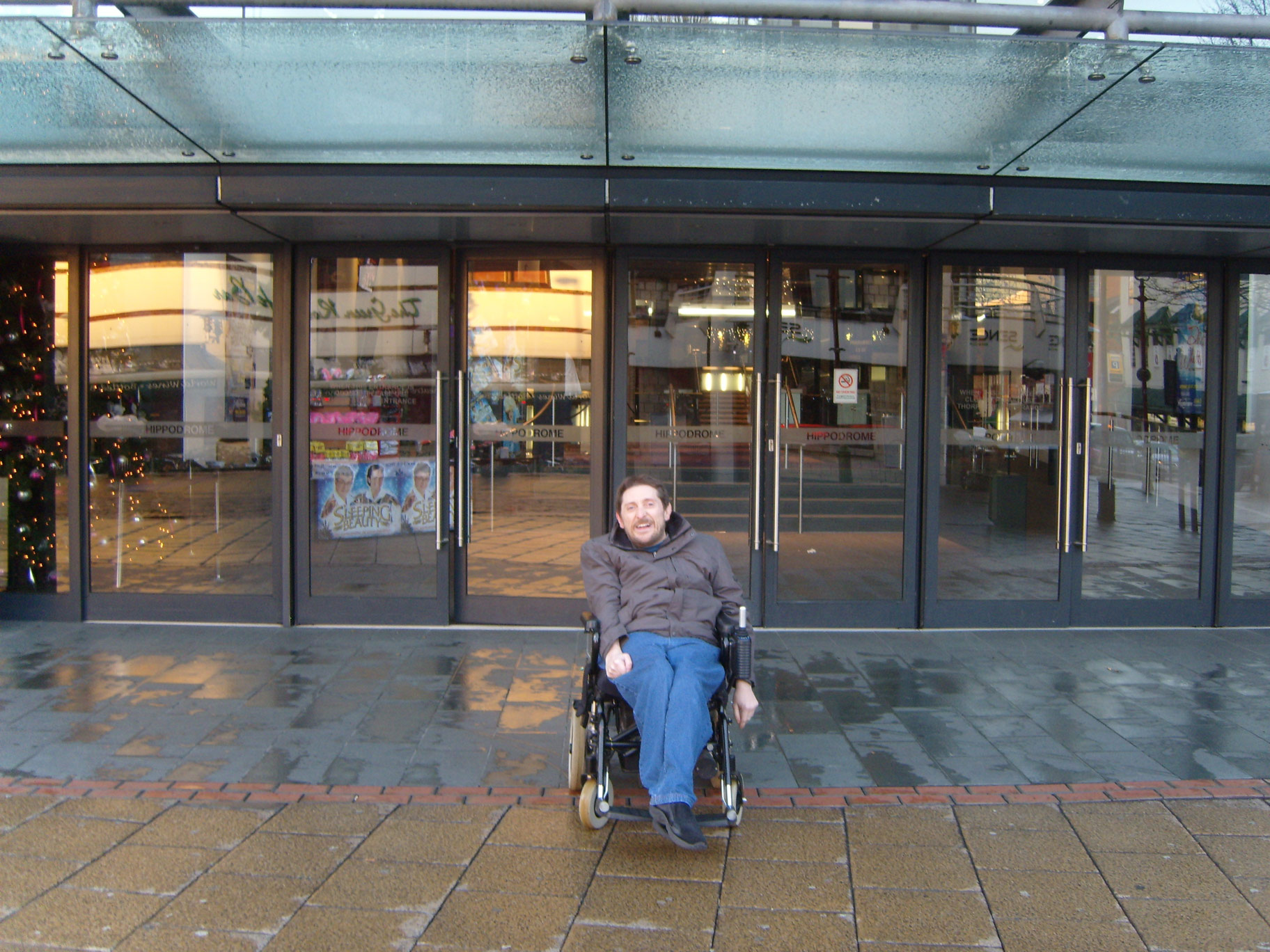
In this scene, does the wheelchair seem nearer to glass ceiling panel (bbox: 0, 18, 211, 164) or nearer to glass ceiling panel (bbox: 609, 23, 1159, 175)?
glass ceiling panel (bbox: 609, 23, 1159, 175)

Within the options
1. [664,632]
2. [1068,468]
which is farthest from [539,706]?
[1068,468]

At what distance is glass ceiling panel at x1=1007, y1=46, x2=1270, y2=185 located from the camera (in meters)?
4.44

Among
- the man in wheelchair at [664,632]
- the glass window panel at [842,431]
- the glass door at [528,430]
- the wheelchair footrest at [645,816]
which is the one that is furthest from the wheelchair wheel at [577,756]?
the glass window panel at [842,431]

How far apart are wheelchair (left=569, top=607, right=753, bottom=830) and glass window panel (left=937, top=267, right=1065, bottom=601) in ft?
11.1

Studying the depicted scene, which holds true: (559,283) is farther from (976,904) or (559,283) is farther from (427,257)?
(976,904)

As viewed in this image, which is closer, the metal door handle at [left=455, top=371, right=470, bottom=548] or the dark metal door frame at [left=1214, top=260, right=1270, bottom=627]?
the metal door handle at [left=455, top=371, right=470, bottom=548]

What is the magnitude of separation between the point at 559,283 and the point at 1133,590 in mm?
4444

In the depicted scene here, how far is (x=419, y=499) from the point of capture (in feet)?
22.1

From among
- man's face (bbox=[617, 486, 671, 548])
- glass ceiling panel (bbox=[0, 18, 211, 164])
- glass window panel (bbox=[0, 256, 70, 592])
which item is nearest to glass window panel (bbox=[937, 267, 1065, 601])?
man's face (bbox=[617, 486, 671, 548])

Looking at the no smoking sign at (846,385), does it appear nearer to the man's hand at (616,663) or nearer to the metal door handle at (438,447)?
the metal door handle at (438,447)

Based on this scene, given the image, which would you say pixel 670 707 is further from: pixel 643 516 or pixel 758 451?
pixel 758 451

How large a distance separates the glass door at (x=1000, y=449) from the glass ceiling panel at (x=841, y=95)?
3.95 feet

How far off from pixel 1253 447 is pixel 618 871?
5855mm

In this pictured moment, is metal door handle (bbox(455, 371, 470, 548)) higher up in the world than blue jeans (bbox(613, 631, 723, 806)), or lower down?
higher up
